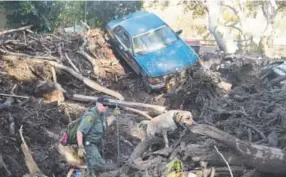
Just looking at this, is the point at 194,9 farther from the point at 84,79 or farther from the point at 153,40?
the point at 84,79

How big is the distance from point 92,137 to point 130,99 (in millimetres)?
4468

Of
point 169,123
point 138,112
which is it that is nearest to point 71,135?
point 169,123

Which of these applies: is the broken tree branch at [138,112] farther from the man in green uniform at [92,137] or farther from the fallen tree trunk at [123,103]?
the man in green uniform at [92,137]

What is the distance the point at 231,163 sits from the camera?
554 cm

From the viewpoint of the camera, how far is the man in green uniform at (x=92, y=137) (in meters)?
6.85

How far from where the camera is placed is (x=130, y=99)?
38.2 ft

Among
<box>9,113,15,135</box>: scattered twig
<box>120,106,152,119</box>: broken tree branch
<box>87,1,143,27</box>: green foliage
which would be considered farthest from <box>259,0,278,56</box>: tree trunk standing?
<box>9,113,15,135</box>: scattered twig

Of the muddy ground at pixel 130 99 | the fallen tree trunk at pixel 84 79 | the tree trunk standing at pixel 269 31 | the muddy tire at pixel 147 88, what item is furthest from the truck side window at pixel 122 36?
the tree trunk standing at pixel 269 31

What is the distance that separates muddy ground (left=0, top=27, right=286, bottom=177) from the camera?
6770mm

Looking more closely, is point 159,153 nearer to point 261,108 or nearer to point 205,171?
point 205,171

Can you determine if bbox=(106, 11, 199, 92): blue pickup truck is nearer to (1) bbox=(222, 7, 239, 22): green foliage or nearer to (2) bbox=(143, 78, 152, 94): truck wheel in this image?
(2) bbox=(143, 78, 152, 94): truck wheel

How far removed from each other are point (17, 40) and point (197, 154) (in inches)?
315

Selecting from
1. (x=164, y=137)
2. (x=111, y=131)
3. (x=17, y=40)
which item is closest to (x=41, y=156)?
(x=111, y=131)

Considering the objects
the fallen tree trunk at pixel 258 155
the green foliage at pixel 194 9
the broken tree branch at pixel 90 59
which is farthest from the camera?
the green foliage at pixel 194 9
